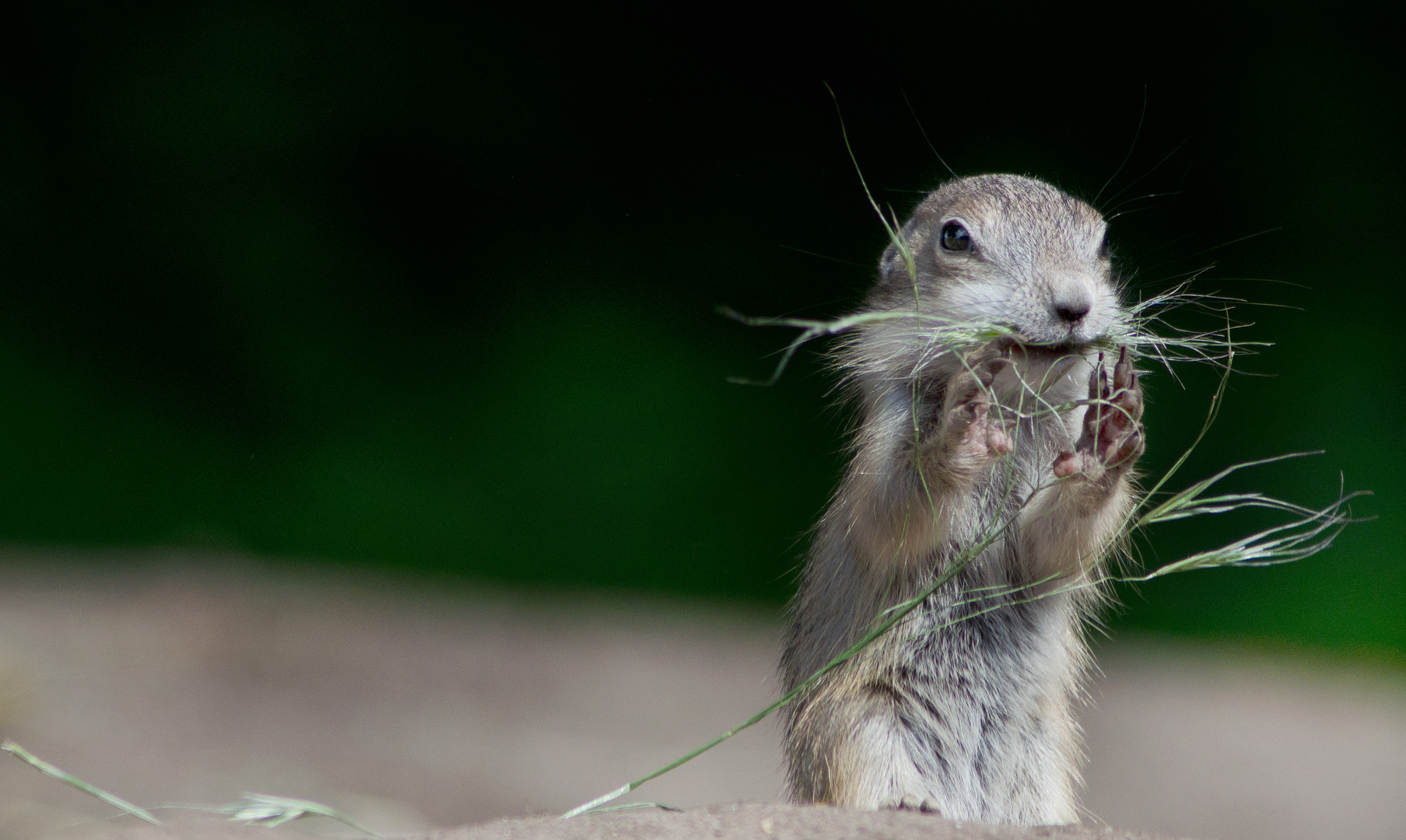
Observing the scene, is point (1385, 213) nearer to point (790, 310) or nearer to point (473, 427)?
point (790, 310)

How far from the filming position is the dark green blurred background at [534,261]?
856 centimetres

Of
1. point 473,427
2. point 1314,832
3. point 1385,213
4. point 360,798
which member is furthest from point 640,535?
point 1385,213

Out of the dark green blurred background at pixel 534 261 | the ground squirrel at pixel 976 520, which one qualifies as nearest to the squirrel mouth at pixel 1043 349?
the ground squirrel at pixel 976 520

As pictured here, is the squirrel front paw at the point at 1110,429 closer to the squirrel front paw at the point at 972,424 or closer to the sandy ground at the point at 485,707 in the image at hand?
the squirrel front paw at the point at 972,424

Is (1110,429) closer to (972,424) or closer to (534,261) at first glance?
(972,424)

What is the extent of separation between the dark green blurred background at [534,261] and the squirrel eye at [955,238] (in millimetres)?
4582

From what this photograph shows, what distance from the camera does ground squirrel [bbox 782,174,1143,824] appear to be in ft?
11.4

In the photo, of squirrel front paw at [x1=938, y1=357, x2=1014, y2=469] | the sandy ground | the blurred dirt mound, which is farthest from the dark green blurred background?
the blurred dirt mound

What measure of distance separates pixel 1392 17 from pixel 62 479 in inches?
388

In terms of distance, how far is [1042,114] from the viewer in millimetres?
8562

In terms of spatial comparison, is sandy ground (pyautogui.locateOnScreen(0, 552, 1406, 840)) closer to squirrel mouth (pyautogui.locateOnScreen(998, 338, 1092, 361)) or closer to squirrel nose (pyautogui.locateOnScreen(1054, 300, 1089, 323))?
squirrel mouth (pyautogui.locateOnScreen(998, 338, 1092, 361))

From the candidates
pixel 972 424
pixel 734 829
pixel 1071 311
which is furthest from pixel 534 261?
pixel 734 829

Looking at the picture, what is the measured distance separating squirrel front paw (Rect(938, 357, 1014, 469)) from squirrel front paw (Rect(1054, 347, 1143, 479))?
19 centimetres

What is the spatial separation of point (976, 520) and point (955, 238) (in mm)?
910
